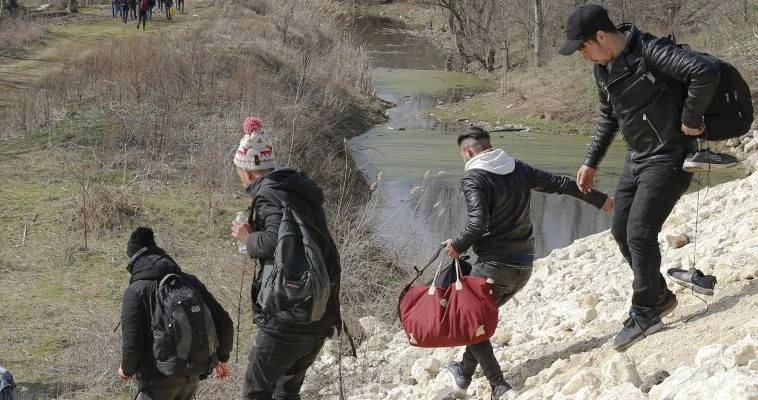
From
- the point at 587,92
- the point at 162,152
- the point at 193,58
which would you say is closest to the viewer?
the point at 162,152

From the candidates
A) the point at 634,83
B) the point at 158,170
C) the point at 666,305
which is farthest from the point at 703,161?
the point at 158,170

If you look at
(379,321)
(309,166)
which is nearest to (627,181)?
(379,321)

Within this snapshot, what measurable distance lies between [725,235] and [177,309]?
4750 millimetres

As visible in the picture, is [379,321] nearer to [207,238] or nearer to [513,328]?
[513,328]

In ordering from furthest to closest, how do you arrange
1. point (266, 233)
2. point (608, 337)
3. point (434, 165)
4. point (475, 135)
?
point (434, 165), point (608, 337), point (475, 135), point (266, 233)

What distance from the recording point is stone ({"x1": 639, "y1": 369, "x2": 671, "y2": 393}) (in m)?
4.27

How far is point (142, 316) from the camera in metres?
4.83

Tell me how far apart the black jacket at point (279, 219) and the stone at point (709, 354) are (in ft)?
Answer: 6.15

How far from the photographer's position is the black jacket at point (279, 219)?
178 inches

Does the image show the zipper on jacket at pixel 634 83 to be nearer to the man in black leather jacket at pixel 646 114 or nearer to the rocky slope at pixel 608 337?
the man in black leather jacket at pixel 646 114

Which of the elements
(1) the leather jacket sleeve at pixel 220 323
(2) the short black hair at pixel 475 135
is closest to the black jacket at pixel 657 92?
(2) the short black hair at pixel 475 135

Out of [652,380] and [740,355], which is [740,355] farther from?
[652,380]

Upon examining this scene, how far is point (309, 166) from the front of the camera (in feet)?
54.2

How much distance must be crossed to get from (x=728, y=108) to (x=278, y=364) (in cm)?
275
